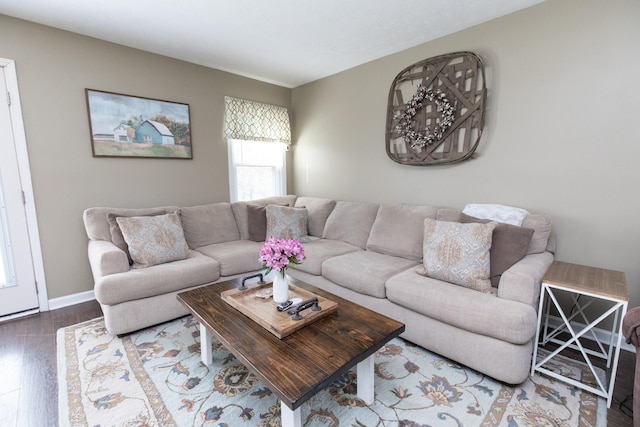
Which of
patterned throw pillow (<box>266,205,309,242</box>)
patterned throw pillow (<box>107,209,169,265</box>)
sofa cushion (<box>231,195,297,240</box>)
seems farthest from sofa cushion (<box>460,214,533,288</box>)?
patterned throw pillow (<box>107,209,169,265</box>)

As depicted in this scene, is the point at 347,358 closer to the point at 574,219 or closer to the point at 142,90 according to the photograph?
the point at 574,219

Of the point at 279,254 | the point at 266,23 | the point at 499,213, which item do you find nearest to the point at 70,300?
the point at 279,254

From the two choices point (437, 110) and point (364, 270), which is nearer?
point (364, 270)

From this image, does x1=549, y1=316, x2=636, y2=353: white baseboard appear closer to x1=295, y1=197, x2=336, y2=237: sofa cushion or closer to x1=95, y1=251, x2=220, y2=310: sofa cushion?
x1=295, y1=197, x2=336, y2=237: sofa cushion

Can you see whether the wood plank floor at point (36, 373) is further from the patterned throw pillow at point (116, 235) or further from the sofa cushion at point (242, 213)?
the sofa cushion at point (242, 213)

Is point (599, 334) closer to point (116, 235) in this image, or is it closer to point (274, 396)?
point (274, 396)

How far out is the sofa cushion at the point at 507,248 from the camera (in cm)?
197

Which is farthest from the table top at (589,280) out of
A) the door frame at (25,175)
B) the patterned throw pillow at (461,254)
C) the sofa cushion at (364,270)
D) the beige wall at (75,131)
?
the door frame at (25,175)

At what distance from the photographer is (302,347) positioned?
4.47ft

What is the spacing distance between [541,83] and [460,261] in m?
1.52

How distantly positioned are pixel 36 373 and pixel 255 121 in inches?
123

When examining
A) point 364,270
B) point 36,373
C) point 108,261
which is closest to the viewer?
point 36,373

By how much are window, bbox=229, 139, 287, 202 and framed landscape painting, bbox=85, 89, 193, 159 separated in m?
0.60

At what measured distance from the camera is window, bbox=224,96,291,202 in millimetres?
3721
